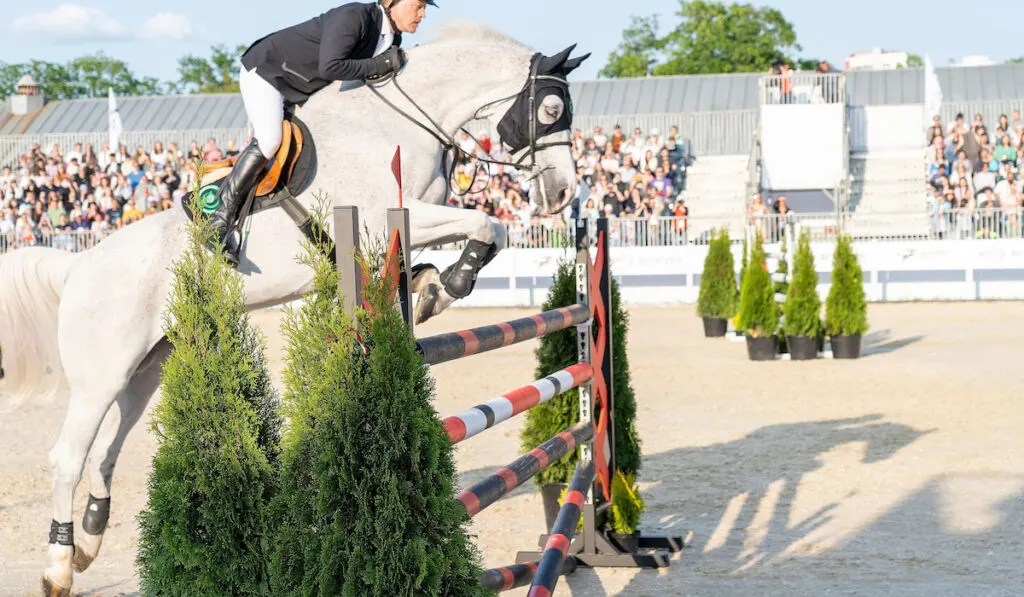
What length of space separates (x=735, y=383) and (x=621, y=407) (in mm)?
5051

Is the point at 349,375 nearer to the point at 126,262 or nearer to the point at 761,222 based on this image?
the point at 126,262

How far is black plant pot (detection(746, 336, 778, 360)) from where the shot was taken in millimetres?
11367

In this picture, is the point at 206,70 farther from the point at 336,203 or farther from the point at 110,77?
the point at 336,203

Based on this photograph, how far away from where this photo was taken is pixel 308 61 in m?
4.49

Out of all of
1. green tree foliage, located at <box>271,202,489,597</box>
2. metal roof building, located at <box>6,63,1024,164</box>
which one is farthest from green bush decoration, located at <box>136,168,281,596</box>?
metal roof building, located at <box>6,63,1024,164</box>

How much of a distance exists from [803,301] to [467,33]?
23.5ft

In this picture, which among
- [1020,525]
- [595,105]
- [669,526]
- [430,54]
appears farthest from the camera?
[595,105]

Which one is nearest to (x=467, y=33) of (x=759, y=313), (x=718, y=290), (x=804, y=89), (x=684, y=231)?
(x=759, y=313)

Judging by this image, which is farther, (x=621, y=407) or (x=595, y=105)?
(x=595, y=105)

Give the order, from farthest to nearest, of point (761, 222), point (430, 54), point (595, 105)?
point (595, 105) → point (761, 222) → point (430, 54)

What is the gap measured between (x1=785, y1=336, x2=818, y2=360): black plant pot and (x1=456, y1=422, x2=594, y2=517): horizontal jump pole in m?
7.12

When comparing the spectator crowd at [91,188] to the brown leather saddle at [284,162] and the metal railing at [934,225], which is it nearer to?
the metal railing at [934,225]

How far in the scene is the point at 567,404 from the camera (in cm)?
505

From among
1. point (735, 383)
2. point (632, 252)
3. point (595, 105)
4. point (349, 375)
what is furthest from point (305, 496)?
point (595, 105)
